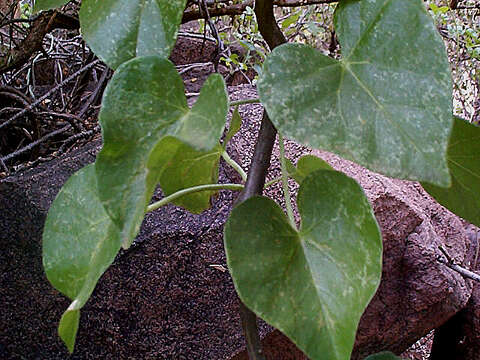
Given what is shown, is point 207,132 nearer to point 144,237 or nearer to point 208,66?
point 144,237

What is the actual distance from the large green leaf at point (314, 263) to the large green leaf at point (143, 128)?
7 cm

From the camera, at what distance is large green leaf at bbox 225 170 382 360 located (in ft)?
0.94

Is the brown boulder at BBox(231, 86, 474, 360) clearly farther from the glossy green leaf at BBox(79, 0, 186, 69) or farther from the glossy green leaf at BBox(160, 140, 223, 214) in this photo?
the glossy green leaf at BBox(79, 0, 186, 69)

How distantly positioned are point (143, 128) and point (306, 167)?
0.74ft

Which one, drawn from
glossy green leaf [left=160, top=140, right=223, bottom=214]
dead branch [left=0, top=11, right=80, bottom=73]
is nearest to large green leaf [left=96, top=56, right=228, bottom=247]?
glossy green leaf [left=160, top=140, right=223, bottom=214]

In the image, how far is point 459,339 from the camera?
44.3 inches

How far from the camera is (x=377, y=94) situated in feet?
0.95

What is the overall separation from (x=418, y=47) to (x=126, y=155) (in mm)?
180

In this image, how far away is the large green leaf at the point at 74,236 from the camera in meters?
0.37

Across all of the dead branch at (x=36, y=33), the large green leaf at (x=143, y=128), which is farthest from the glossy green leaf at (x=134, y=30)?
the dead branch at (x=36, y=33)

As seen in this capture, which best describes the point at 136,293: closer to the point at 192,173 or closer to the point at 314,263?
the point at 192,173

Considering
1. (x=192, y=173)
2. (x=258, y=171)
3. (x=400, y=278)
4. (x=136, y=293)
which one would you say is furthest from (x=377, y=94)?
(x=400, y=278)

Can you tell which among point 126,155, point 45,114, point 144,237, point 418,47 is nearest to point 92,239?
point 126,155

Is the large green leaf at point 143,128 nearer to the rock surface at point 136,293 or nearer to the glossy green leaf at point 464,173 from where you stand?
the glossy green leaf at point 464,173
